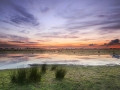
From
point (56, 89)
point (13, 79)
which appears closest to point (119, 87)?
point (56, 89)

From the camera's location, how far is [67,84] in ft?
24.4

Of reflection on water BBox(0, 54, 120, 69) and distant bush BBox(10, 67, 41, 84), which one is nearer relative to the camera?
distant bush BBox(10, 67, 41, 84)

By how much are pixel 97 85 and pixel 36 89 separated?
3.25 m

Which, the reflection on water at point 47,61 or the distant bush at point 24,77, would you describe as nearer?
the distant bush at point 24,77

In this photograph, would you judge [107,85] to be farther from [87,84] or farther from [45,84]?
[45,84]

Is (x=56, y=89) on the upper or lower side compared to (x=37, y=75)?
lower

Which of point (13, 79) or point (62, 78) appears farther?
point (62, 78)

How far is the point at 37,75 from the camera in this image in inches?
307

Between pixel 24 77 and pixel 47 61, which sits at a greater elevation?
pixel 24 77

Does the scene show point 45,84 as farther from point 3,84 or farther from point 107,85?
point 107,85

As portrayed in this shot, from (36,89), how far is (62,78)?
234 centimetres

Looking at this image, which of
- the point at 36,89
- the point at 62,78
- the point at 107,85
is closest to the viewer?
the point at 36,89

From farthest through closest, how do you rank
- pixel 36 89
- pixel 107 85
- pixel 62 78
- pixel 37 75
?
pixel 62 78
pixel 37 75
pixel 107 85
pixel 36 89

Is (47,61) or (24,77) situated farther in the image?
(47,61)
